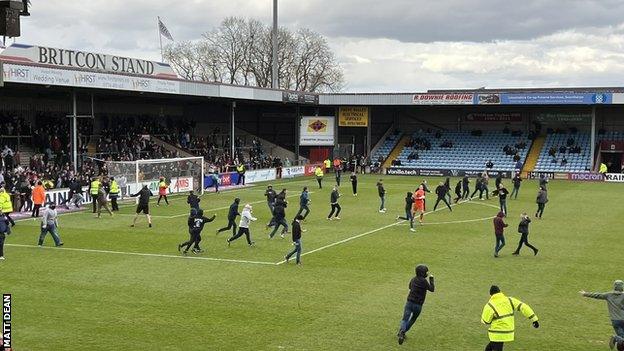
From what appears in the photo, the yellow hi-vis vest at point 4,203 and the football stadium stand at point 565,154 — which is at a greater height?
the football stadium stand at point 565,154

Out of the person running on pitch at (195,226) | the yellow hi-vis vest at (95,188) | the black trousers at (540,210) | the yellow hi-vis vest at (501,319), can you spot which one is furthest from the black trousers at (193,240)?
the black trousers at (540,210)

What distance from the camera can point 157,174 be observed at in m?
42.8

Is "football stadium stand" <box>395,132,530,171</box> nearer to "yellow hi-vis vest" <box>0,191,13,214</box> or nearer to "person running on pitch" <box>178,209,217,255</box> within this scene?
"yellow hi-vis vest" <box>0,191,13,214</box>

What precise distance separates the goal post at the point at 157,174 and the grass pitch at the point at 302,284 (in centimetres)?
801

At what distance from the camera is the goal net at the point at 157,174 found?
3994 cm

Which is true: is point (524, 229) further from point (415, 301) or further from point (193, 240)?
point (193, 240)

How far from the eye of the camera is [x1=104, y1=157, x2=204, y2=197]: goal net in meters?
39.9

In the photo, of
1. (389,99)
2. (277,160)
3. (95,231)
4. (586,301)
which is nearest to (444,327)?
(586,301)

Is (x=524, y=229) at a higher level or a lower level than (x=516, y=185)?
lower

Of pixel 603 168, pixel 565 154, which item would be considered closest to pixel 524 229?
pixel 603 168

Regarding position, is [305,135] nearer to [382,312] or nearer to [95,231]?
[95,231]

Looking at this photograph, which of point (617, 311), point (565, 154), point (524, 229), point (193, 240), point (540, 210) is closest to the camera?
point (617, 311)

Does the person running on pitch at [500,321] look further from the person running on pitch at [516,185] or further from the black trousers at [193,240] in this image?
the person running on pitch at [516,185]

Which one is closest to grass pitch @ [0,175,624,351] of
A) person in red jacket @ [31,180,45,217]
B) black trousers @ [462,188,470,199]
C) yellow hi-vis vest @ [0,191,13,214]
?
yellow hi-vis vest @ [0,191,13,214]
